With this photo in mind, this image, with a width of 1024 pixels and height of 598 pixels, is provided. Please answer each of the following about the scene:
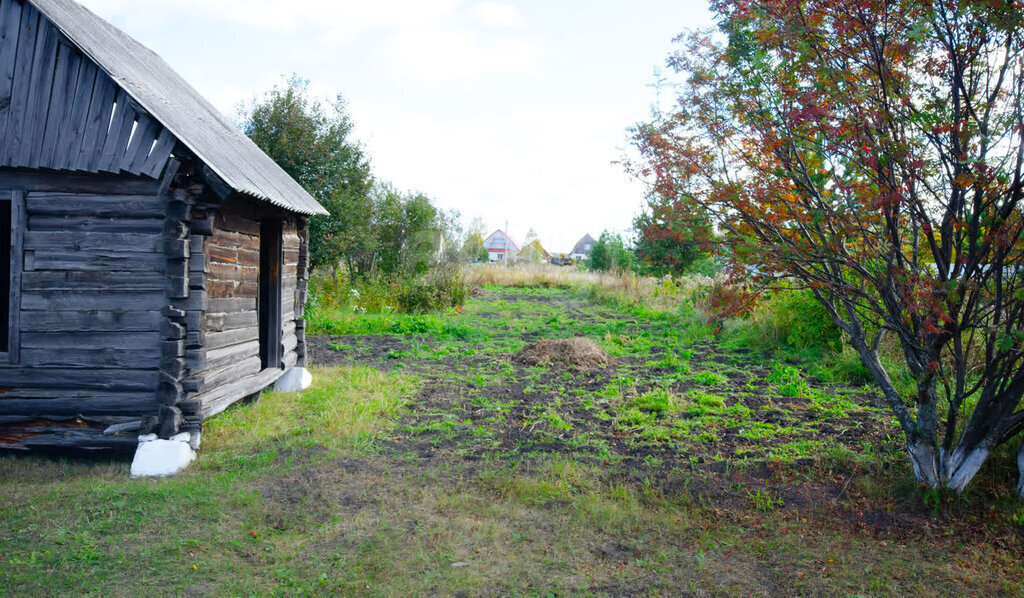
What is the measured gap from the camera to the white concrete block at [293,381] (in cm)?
914

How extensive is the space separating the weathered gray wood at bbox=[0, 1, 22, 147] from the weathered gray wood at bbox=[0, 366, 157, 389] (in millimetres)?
2430

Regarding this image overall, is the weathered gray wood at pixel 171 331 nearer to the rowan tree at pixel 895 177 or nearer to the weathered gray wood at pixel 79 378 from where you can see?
the weathered gray wood at pixel 79 378

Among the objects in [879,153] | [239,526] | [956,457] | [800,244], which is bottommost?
[239,526]

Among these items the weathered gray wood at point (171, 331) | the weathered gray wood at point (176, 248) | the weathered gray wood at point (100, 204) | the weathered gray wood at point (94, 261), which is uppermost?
the weathered gray wood at point (100, 204)

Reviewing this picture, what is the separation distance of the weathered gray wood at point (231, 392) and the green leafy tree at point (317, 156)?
8988 millimetres

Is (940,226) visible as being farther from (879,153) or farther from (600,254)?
(600,254)

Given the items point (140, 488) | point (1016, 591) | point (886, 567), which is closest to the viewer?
point (1016, 591)

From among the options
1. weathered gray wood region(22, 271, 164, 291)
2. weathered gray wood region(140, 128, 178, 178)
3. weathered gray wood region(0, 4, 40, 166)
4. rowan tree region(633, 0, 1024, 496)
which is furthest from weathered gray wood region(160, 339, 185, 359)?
rowan tree region(633, 0, 1024, 496)

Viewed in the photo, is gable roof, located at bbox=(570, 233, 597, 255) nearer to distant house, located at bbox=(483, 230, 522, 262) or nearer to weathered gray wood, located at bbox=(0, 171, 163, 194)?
distant house, located at bbox=(483, 230, 522, 262)

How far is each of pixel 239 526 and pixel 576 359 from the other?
22.9ft

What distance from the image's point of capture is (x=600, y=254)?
36281 millimetres

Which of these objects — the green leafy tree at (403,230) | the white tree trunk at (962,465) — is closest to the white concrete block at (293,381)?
the white tree trunk at (962,465)

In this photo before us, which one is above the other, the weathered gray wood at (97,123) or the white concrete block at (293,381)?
the weathered gray wood at (97,123)

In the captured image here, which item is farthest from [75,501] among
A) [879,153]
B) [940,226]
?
[940,226]
